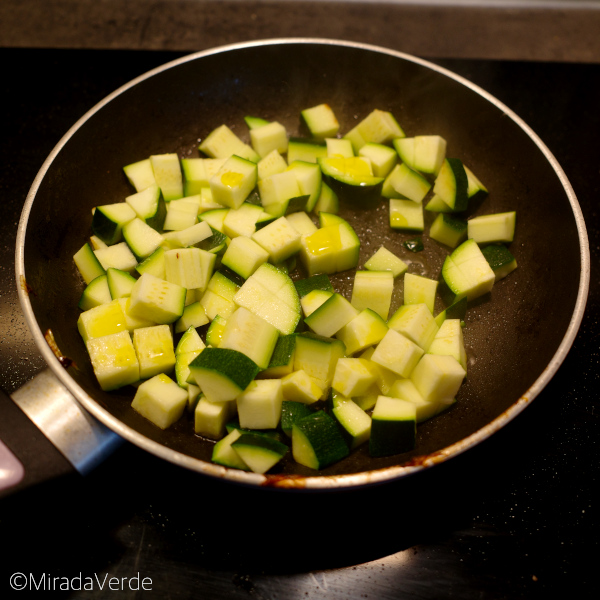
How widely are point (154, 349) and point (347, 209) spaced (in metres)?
0.94

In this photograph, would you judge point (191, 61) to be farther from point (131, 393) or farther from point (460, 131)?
point (131, 393)

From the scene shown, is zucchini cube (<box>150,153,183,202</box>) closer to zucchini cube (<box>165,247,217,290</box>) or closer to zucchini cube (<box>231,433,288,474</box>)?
zucchini cube (<box>165,247,217,290</box>)

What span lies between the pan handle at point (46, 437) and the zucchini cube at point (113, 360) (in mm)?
166

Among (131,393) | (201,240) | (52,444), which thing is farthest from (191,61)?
(52,444)

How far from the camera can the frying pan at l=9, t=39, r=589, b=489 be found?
1.33m

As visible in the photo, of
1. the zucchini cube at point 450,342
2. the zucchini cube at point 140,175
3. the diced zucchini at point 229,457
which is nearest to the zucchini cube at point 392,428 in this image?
the zucchini cube at point 450,342

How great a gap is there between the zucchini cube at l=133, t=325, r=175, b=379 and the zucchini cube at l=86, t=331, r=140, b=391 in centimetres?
2

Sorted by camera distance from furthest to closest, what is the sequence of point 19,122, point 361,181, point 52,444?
point 19,122, point 361,181, point 52,444

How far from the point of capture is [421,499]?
136 cm

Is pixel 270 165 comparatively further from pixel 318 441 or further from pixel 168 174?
pixel 318 441

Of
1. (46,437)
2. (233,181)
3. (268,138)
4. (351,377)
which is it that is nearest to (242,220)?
(233,181)

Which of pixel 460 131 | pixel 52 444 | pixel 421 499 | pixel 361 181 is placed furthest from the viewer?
pixel 460 131

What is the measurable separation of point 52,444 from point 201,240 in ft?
2.67

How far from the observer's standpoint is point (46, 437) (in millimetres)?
1131
